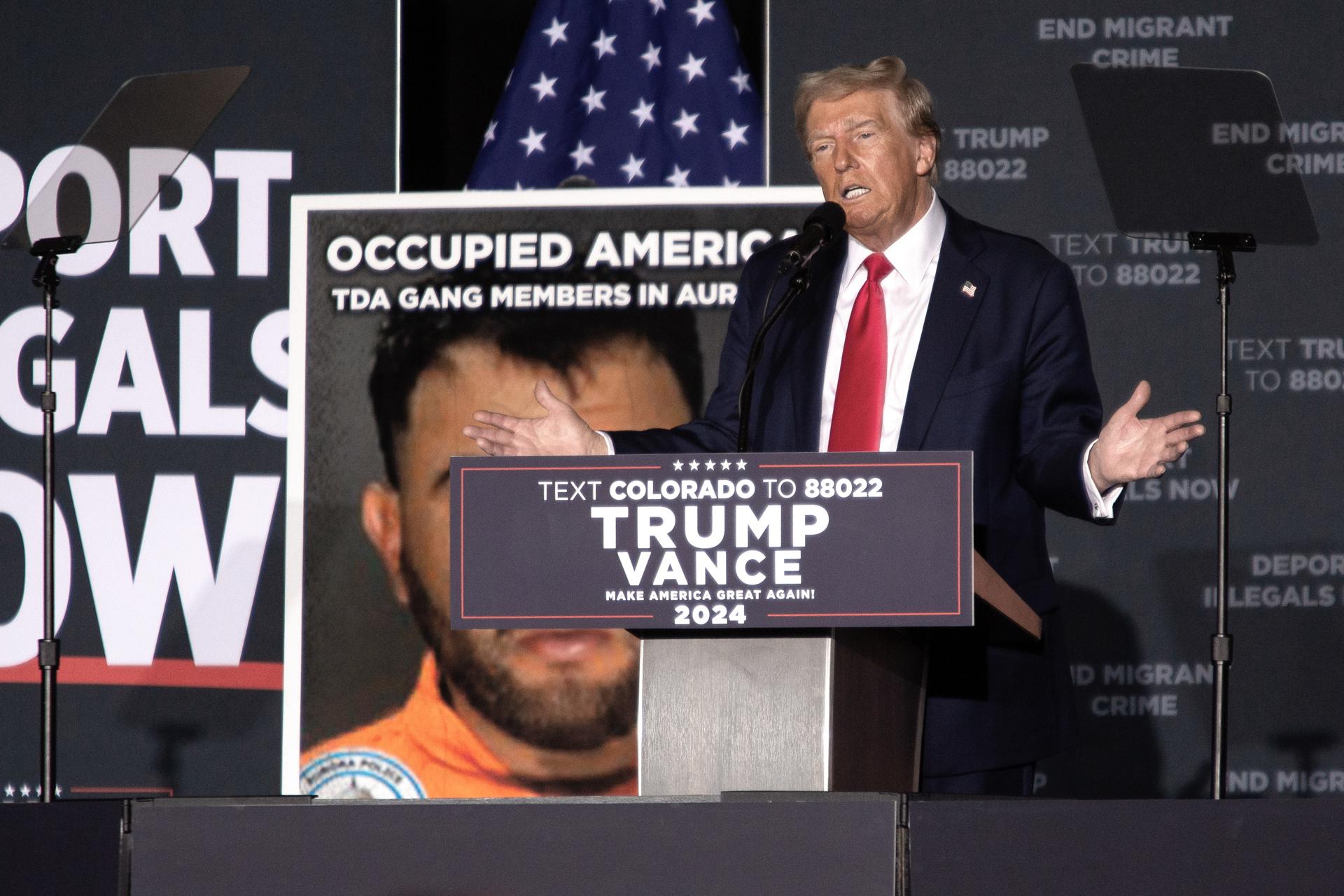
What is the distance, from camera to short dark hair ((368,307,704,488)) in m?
4.00

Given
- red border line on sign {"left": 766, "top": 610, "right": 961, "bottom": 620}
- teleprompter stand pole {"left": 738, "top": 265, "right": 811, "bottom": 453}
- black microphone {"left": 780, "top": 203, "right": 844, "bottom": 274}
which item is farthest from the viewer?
black microphone {"left": 780, "top": 203, "right": 844, "bottom": 274}

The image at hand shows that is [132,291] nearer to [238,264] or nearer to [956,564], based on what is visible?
[238,264]

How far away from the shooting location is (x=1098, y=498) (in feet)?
6.63

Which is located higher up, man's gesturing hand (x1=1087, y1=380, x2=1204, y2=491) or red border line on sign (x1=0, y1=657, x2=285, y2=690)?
man's gesturing hand (x1=1087, y1=380, x2=1204, y2=491)

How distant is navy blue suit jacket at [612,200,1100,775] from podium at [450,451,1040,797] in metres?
0.47

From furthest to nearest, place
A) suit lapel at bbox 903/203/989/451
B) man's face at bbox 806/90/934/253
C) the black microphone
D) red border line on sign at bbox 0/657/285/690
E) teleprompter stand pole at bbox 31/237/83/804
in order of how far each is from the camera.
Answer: red border line on sign at bbox 0/657/285/690, teleprompter stand pole at bbox 31/237/83/804, man's face at bbox 806/90/934/253, suit lapel at bbox 903/203/989/451, the black microphone

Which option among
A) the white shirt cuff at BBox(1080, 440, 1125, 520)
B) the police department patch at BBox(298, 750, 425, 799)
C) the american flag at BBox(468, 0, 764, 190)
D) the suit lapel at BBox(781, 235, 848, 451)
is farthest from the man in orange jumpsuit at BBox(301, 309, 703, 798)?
the white shirt cuff at BBox(1080, 440, 1125, 520)

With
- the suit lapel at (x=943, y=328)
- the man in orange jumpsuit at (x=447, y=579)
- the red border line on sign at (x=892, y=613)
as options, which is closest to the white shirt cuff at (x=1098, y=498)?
the suit lapel at (x=943, y=328)

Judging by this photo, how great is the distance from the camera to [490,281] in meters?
4.06

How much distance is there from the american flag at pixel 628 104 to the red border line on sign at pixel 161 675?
1.36 meters

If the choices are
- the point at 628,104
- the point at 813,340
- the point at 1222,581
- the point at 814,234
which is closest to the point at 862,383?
the point at 813,340

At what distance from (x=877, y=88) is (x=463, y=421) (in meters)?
1.84

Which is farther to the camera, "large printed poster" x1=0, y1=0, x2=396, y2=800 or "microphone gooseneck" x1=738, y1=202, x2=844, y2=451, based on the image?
"large printed poster" x1=0, y1=0, x2=396, y2=800

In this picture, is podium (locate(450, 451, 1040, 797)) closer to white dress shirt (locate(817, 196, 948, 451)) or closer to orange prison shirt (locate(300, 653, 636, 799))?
white dress shirt (locate(817, 196, 948, 451))
